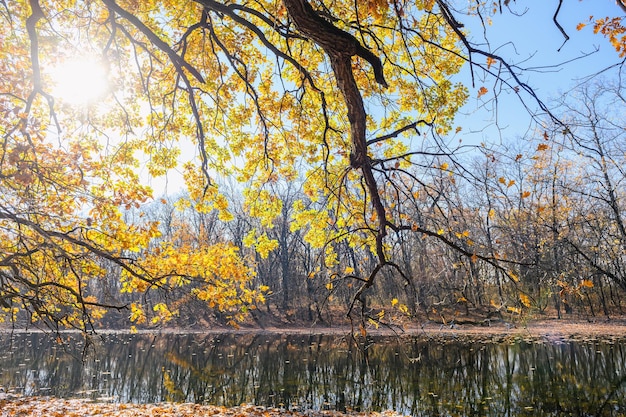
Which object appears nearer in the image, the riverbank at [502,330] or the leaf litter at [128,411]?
the leaf litter at [128,411]

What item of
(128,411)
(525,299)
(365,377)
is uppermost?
(525,299)

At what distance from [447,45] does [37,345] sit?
24497mm

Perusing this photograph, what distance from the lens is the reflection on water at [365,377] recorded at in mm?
8641

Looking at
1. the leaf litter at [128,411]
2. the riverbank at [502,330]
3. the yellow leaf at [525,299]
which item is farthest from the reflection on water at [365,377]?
the yellow leaf at [525,299]

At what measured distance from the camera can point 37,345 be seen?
21.6 metres

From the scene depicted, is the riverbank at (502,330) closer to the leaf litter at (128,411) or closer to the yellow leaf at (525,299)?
the leaf litter at (128,411)

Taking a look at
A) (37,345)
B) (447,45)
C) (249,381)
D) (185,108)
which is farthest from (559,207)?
(37,345)

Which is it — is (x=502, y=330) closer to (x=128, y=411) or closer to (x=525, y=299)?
(x=128, y=411)

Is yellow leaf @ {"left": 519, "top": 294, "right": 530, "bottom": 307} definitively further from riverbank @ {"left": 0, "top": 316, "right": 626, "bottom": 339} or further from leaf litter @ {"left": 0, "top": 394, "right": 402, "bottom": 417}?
riverbank @ {"left": 0, "top": 316, "right": 626, "bottom": 339}

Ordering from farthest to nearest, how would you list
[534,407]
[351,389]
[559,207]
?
[559,207] < [351,389] < [534,407]

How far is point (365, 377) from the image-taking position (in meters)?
11.5

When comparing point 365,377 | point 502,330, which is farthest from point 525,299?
point 502,330

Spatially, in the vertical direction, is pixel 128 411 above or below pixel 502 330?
above

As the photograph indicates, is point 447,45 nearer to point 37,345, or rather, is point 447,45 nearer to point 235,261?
point 235,261
